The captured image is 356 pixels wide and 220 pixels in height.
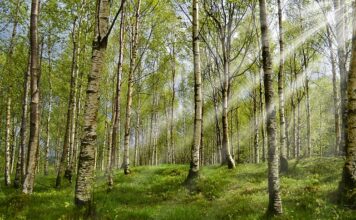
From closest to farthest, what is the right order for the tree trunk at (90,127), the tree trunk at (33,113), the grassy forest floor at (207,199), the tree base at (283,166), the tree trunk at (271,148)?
the tree trunk at (90,127), the tree trunk at (271,148), the grassy forest floor at (207,199), the tree trunk at (33,113), the tree base at (283,166)

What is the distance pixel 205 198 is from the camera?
11.9m

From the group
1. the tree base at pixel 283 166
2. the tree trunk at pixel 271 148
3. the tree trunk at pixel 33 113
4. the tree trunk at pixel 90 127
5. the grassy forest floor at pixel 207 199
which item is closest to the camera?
the tree trunk at pixel 90 127

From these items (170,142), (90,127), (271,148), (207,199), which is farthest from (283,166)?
(170,142)

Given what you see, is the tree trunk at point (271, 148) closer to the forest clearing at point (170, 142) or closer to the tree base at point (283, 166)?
the forest clearing at point (170, 142)

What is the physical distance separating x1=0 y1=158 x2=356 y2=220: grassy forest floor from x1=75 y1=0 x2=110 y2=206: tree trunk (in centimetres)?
49

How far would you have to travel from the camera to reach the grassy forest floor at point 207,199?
8453mm

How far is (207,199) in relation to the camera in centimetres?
1169

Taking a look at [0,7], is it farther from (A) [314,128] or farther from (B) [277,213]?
(A) [314,128]

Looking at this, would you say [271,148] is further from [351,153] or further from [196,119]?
[196,119]

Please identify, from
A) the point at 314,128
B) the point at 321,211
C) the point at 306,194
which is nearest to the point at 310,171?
the point at 306,194

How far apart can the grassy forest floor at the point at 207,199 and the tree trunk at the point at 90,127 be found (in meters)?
0.49

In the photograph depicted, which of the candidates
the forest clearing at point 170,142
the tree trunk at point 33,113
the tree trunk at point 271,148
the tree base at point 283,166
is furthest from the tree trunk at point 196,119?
the tree trunk at point 33,113

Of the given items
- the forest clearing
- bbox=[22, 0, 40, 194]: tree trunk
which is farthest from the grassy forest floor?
bbox=[22, 0, 40, 194]: tree trunk

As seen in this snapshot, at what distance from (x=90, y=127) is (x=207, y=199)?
5688 millimetres
